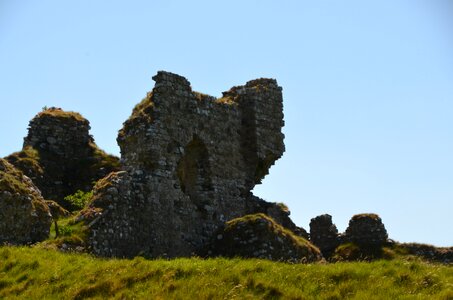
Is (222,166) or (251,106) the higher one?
(251,106)

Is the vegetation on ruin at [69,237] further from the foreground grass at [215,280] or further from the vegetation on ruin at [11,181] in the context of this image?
the foreground grass at [215,280]

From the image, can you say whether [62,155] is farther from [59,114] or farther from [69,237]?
[69,237]

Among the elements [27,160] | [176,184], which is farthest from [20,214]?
[27,160]

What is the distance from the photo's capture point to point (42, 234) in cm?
1844

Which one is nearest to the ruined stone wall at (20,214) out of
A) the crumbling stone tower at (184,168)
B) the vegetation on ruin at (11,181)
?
the vegetation on ruin at (11,181)

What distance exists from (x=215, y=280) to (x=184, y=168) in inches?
398

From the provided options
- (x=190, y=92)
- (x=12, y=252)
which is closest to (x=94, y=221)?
(x=12, y=252)

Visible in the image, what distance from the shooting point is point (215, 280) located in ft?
46.5

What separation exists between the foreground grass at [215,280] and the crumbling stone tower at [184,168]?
3529 mm

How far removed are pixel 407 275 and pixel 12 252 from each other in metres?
9.33

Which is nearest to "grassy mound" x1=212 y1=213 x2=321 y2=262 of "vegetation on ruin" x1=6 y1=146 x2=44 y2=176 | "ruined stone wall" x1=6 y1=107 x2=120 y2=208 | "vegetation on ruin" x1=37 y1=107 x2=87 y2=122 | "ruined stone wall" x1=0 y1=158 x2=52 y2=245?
"ruined stone wall" x1=0 y1=158 x2=52 y2=245

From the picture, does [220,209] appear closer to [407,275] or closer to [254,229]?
[254,229]

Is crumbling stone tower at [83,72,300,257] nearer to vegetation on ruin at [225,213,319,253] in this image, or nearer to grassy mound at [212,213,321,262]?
grassy mound at [212,213,321,262]

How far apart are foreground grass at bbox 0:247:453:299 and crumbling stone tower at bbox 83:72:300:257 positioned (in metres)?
3.53
